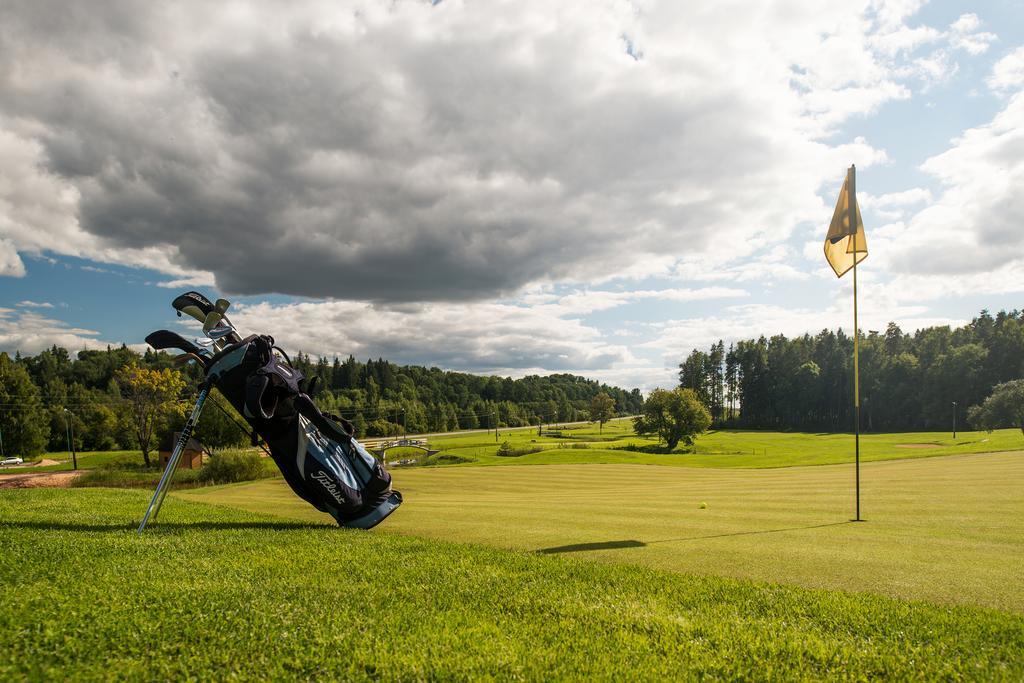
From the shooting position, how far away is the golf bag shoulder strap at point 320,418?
1031 centimetres

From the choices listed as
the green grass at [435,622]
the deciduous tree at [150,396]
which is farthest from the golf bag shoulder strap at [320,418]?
the deciduous tree at [150,396]

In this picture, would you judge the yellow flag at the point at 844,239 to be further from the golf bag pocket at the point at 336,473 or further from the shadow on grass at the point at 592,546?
the golf bag pocket at the point at 336,473

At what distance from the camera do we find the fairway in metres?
7.57

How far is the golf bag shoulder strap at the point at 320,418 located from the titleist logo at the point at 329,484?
0.69 m

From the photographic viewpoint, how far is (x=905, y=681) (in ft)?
15.0

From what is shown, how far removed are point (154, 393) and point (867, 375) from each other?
116 m

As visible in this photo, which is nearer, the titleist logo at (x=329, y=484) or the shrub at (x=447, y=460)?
the titleist logo at (x=329, y=484)

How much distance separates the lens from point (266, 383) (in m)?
9.95

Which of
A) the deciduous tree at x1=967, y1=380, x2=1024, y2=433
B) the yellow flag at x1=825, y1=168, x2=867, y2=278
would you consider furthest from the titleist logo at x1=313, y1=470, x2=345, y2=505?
the deciduous tree at x1=967, y1=380, x2=1024, y2=433

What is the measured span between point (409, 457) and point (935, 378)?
8935 cm

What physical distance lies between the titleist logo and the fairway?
3.58 feet

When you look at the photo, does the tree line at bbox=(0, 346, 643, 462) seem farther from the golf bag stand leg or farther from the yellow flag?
the yellow flag

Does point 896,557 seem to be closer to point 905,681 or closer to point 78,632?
point 905,681

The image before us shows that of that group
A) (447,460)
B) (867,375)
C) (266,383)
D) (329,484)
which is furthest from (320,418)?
(867,375)
